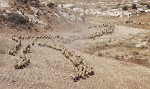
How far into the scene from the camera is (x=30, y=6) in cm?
6119

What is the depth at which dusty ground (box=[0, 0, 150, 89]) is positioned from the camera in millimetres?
25531

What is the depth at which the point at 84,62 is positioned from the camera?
106 ft

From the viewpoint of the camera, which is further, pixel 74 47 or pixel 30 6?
pixel 30 6

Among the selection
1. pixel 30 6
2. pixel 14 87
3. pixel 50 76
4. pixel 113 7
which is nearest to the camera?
pixel 14 87

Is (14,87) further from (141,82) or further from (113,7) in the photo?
(113,7)

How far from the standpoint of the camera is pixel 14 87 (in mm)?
23328

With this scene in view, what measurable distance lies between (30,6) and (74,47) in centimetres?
1909

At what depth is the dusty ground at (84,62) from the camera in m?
25.5

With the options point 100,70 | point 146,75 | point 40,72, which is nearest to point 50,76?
point 40,72

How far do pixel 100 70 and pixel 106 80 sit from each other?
332cm

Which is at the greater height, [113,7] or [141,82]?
[141,82]

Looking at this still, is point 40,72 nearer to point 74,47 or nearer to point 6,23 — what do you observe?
point 74,47

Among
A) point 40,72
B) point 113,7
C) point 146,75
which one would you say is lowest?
point 113,7

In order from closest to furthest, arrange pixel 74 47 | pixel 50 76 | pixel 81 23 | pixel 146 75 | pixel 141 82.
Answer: pixel 50 76
pixel 141 82
pixel 146 75
pixel 74 47
pixel 81 23
